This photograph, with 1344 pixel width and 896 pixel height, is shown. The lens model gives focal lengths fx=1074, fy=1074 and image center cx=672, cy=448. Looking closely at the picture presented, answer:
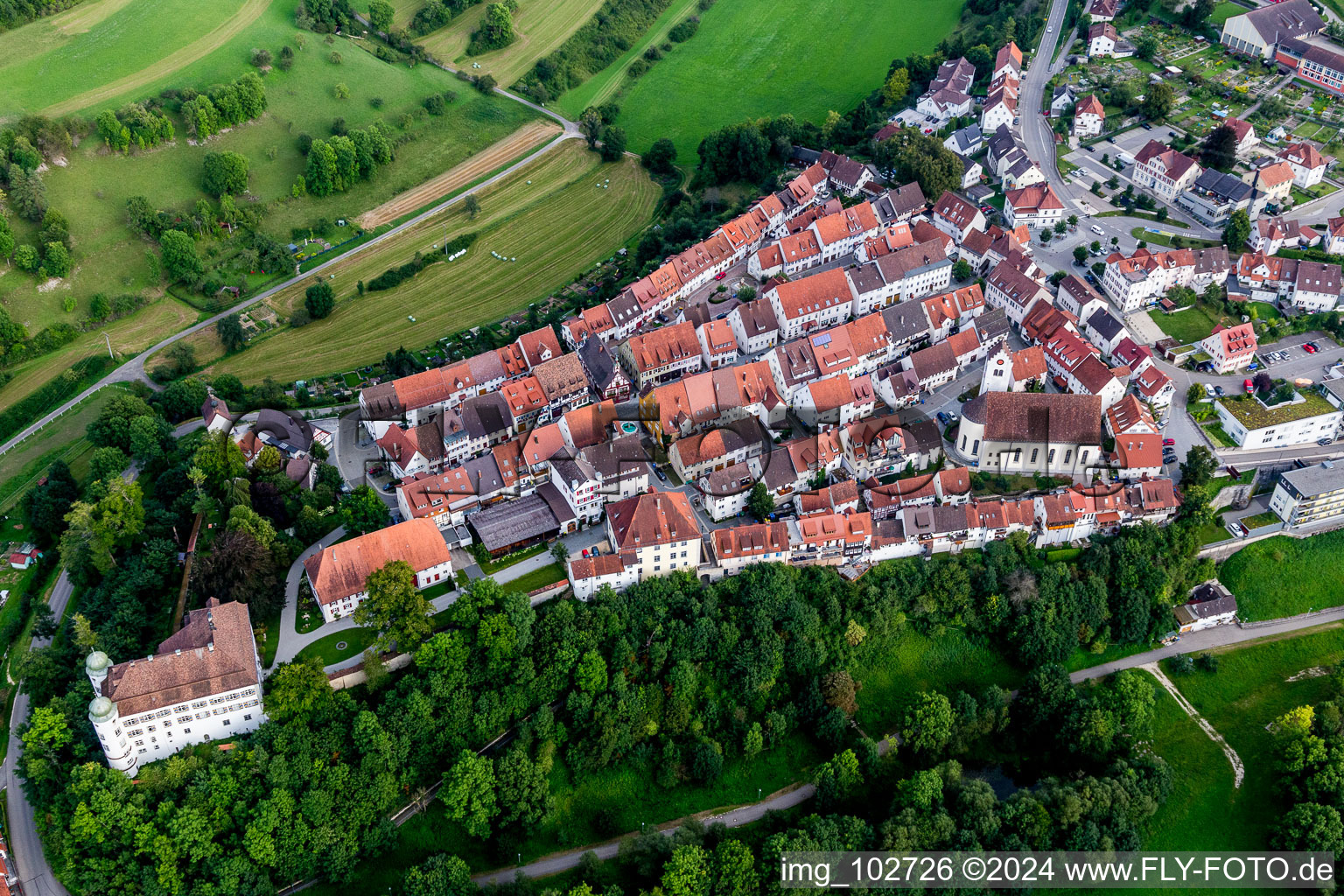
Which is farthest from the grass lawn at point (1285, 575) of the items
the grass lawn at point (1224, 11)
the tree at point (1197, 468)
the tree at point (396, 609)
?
the grass lawn at point (1224, 11)

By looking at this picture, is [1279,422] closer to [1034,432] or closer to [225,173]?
[1034,432]

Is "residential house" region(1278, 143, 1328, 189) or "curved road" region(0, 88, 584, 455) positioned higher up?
"curved road" region(0, 88, 584, 455)

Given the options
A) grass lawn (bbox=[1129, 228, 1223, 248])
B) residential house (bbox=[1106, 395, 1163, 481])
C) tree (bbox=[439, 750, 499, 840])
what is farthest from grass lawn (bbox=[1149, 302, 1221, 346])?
tree (bbox=[439, 750, 499, 840])

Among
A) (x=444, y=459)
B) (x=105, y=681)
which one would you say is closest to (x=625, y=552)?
(x=444, y=459)

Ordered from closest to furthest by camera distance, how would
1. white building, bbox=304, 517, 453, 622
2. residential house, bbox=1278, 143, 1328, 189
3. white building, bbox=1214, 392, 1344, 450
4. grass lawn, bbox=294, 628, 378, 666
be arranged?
grass lawn, bbox=294, 628, 378, 666 < white building, bbox=304, 517, 453, 622 < white building, bbox=1214, 392, 1344, 450 < residential house, bbox=1278, 143, 1328, 189

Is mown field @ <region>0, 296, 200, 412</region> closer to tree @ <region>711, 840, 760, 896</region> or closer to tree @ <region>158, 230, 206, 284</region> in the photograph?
tree @ <region>158, 230, 206, 284</region>

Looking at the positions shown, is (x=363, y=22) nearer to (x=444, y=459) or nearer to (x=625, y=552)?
(x=444, y=459)

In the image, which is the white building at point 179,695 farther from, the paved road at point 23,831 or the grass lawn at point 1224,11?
the grass lawn at point 1224,11
